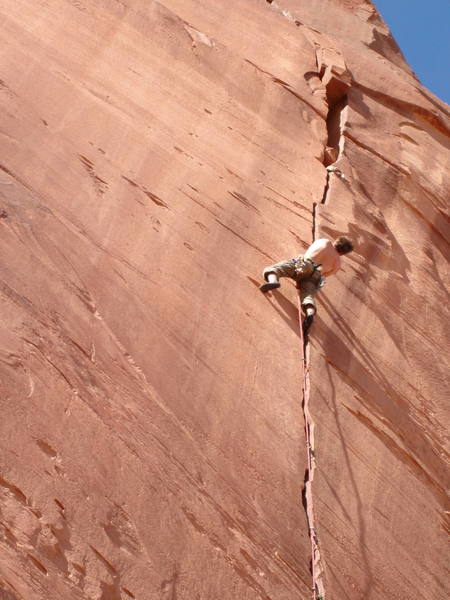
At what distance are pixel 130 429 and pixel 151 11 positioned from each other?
16.7 ft

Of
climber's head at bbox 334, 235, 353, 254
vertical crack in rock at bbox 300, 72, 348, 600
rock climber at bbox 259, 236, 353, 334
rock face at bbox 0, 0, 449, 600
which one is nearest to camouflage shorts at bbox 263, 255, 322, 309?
rock climber at bbox 259, 236, 353, 334

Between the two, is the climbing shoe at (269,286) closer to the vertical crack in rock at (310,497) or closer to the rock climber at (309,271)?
the rock climber at (309,271)

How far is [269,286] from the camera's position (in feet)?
23.2

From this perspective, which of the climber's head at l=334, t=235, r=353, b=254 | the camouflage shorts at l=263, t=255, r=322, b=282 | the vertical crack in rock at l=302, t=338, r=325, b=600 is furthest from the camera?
the climber's head at l=334, t=235, r=353, b=254

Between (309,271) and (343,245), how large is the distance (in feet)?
2.00

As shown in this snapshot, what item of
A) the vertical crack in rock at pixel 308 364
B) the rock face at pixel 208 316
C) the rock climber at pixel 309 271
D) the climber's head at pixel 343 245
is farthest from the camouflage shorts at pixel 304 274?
the climber's head at pixel 343 245

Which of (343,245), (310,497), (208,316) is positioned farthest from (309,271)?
(310,497)

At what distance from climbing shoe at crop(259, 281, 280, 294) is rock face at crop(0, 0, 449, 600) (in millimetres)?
128

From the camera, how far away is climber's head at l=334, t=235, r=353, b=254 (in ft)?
25.4

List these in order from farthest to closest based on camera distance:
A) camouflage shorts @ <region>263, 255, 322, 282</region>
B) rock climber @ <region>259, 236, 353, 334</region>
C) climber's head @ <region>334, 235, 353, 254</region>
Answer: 1. climber's head @ <region>334, 235, 353, 254</region>
2. camouflage shorts @ <region>263, 255, 322, 282</region>
3. rock climber @ <region>259, 236, 353, 334</region>

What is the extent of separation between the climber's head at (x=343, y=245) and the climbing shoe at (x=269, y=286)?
90 centimetres

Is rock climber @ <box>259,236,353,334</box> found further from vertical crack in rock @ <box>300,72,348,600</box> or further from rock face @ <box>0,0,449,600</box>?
vertical crack in rock @ <box>300,72,348,600</box>

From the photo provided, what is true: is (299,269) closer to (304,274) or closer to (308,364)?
(304,274)

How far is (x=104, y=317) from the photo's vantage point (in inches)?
238
